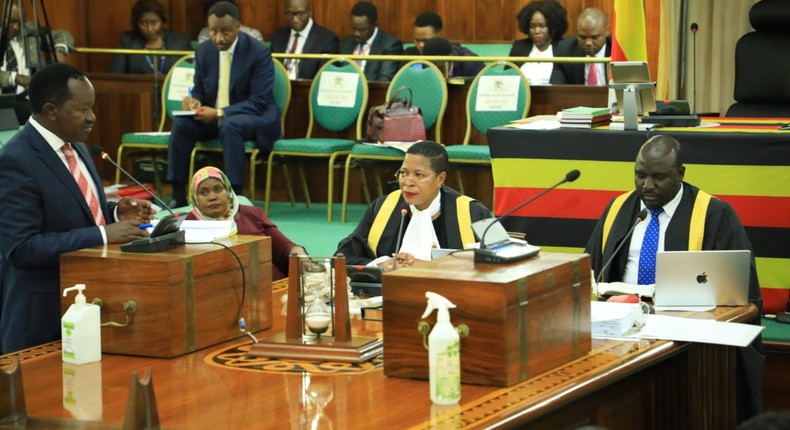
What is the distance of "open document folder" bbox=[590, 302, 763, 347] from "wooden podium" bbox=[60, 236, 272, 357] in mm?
1029

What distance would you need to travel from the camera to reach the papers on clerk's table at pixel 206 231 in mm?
3650

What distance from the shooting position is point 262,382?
3158mm

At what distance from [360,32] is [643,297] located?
20.6ft

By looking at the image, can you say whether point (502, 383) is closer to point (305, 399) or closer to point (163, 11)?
point (305, 399)

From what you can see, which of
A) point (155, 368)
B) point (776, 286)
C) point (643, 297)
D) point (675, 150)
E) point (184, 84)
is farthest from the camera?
point (184, 84)

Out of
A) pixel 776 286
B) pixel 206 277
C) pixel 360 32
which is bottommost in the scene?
pixel 776 286

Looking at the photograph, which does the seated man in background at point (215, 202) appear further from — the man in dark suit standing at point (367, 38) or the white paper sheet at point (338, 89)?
the man in dark suit standing at point (367, 38)

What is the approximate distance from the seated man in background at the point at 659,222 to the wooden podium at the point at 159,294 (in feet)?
5.39

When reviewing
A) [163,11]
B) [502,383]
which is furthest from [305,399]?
[163,11]

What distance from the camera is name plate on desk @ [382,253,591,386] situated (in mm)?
3023

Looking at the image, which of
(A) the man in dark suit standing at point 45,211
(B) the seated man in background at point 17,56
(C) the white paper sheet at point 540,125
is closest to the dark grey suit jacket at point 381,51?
(B) the seated man in background at point 17,56

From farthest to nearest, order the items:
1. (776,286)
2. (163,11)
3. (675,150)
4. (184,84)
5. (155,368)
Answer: (163,11), (184,84), (776,286), (675,150), (155,368)

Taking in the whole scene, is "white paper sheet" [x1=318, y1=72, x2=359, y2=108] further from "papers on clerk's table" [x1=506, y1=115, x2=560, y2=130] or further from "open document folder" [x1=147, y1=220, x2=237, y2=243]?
"open document folder" [x1=147, y1=220, x2=237, y2=243]

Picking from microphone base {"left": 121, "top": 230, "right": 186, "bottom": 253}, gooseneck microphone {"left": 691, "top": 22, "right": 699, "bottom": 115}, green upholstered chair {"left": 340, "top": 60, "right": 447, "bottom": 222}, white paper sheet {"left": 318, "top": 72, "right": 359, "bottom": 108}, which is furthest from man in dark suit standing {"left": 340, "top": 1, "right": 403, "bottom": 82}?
microphone base {"left": 121, "top": 230, "right": 186, "bottom": 253}
